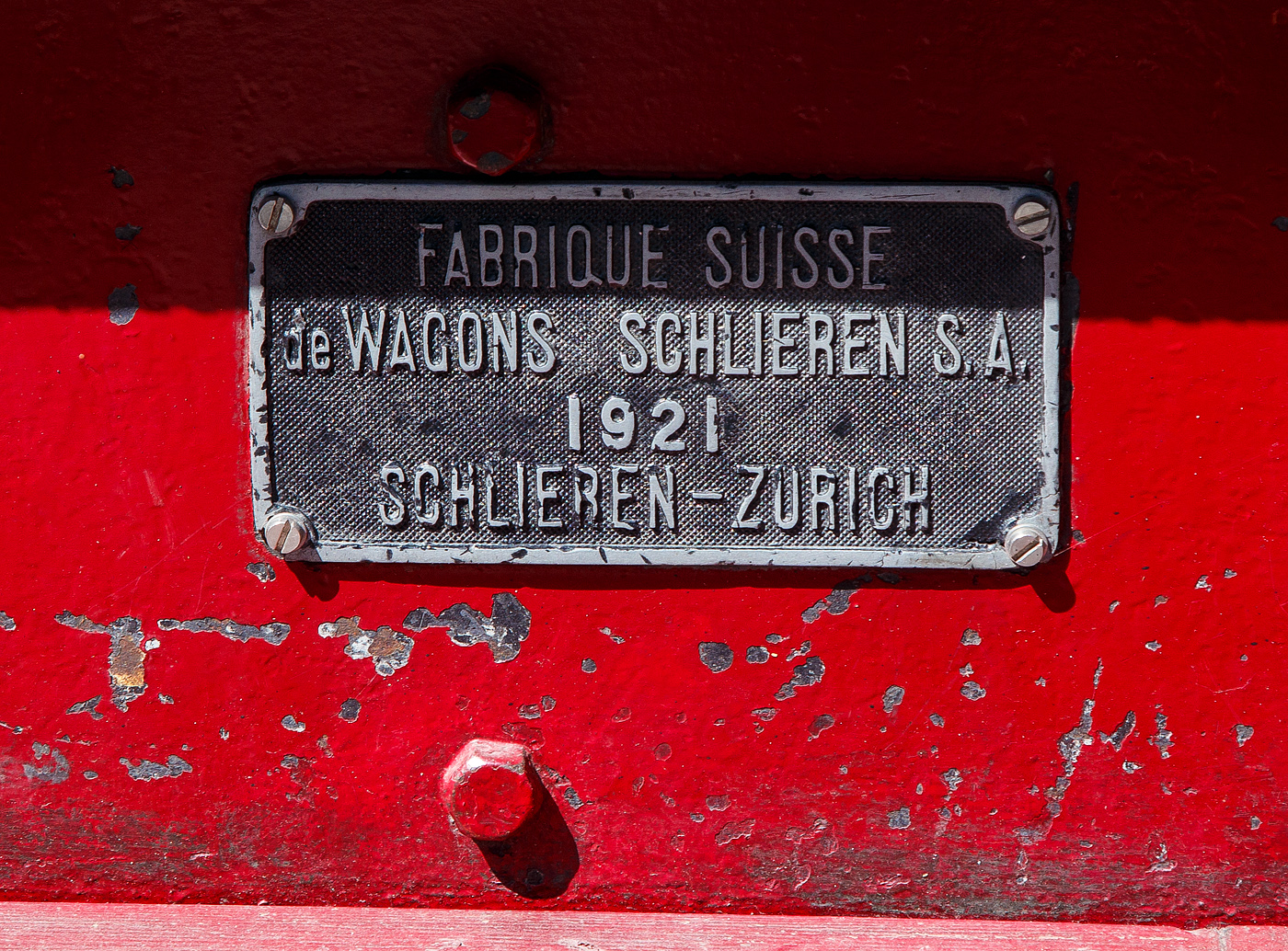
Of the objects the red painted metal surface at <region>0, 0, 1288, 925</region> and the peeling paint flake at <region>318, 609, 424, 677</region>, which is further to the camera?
the peeling paint flake at <region>318, 609, 424, 677</region>

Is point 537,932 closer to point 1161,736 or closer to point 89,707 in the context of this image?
point 89,707

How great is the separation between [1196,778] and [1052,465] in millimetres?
620

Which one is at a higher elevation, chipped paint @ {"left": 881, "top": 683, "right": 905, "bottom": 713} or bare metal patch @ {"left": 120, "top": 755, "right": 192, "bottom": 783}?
chipped paint @ {"left": 881, "top": 683, "right": 905, "bottom": 713}

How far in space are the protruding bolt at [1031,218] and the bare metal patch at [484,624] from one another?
1.08 m

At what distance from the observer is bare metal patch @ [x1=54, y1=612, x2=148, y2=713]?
1607mm

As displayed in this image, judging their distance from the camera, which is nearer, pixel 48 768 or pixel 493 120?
pixel 493 120

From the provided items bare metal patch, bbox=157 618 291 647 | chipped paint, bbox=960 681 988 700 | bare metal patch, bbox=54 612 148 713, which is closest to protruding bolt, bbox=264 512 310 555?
bare metal patch, bbox=157 618 291 647

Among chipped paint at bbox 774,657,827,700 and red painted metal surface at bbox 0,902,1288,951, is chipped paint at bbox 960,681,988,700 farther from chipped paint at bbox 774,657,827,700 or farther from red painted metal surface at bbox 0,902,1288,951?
red painted metal surface at bbox 0,902,1288,951

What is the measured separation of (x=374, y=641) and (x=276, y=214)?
76cm

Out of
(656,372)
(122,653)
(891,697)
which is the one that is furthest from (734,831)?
(122,653)

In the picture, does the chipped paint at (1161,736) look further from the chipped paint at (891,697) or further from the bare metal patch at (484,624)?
the bare metal patch at (484,624)

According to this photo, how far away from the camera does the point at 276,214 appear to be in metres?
1.49

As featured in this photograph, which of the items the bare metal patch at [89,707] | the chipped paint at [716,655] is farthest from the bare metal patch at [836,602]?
the bare metal patch at [89,707]

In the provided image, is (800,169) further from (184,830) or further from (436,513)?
(184,830)
